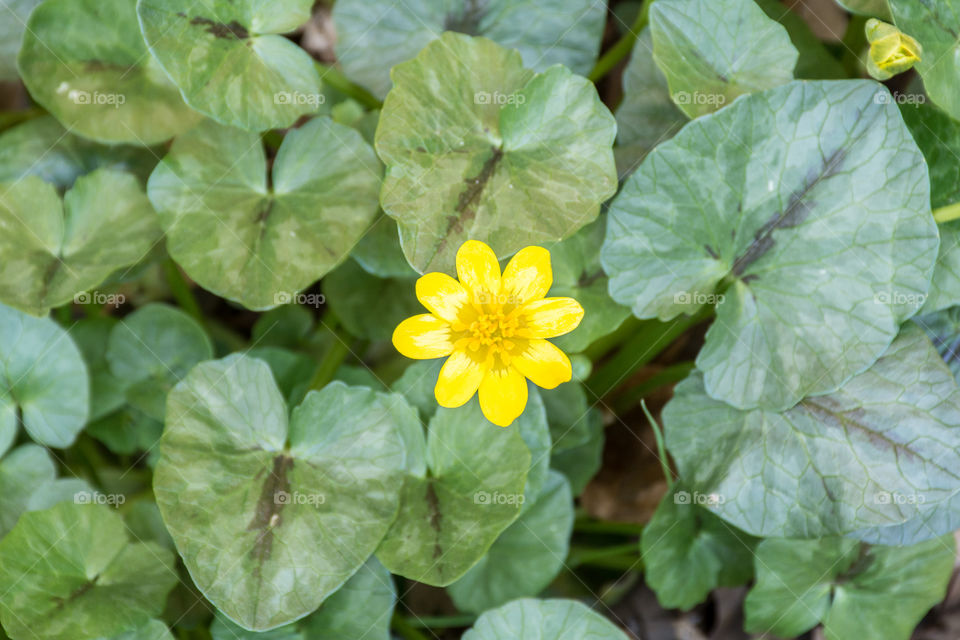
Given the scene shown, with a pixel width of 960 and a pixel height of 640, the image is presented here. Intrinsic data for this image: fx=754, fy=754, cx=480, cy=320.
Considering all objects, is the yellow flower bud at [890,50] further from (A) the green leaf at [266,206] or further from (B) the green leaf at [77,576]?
(B) the green leaf at [77,576]

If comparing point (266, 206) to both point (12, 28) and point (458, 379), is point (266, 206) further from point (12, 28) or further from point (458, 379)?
point (12, 28)

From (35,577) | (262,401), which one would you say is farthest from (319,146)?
(35,577)

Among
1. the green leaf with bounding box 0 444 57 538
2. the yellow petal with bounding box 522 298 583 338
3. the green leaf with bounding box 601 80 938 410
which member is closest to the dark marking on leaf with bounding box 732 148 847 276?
the green leaf with bounding box 601 80 938 410

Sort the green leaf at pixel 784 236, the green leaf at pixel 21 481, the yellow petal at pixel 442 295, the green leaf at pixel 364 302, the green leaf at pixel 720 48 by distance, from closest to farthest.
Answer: the yellow petal at pixel 442 295 → the green leaf at pixel 784 236 → the green leaf at pixel 720 48 → the green leaf at pixel 21 481 → the green leaf at pixel 364 302

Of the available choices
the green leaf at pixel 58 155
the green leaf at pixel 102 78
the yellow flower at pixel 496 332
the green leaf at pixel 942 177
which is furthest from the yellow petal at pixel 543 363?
the green leaf at pixel 58 155

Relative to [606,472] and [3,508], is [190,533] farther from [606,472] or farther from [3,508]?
→ [606,472]

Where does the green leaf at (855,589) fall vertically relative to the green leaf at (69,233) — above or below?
below
